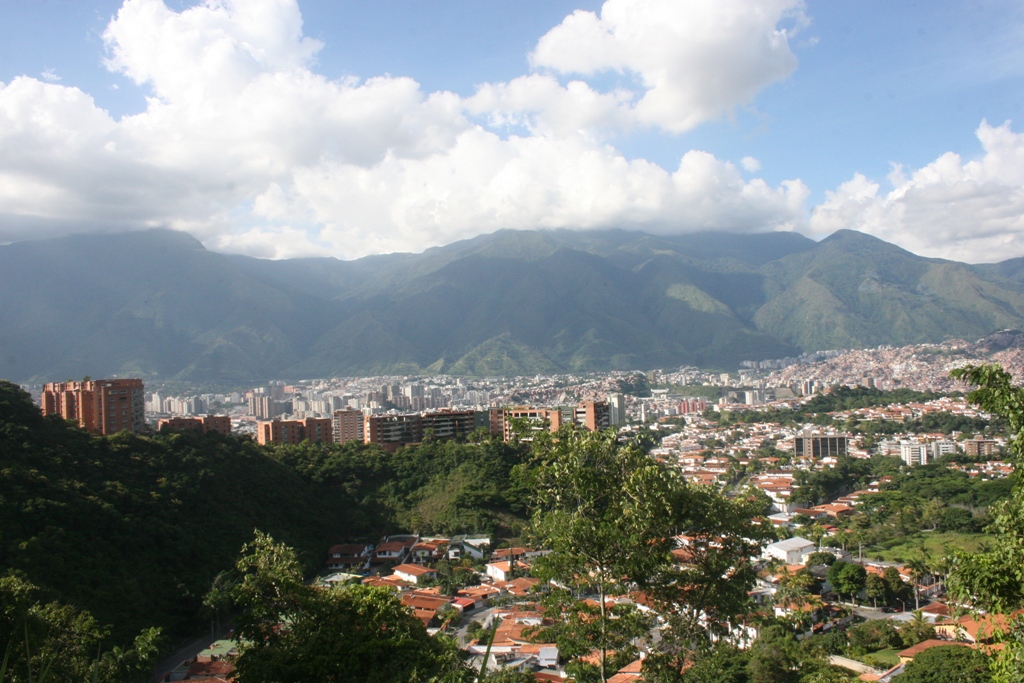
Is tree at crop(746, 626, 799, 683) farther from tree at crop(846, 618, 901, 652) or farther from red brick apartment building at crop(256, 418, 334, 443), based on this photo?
red brick apartment building at crop(256, 418, 334, 443)

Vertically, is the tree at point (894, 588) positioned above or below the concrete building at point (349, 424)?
below

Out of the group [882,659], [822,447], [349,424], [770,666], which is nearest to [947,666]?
[770,666]

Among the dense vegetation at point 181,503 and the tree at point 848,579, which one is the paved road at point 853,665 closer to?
the tree at point 848,579

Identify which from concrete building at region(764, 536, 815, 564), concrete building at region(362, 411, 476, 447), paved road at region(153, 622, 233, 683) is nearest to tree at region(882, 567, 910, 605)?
concrete building at region(764, 536, 815, 564)

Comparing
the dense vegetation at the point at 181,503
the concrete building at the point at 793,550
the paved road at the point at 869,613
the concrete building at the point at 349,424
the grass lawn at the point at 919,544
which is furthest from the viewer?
the concrete building at the point at 349,424

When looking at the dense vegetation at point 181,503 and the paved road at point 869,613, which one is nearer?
the dense vegetation at point 181,503

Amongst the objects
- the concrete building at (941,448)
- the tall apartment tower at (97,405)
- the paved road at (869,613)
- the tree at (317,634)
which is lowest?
the paved road at (869,613)

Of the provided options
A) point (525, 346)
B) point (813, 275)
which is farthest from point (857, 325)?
point (525, 346)

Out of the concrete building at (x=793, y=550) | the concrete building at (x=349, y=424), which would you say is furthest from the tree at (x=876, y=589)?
the concrete building at (x=349, y=424)
